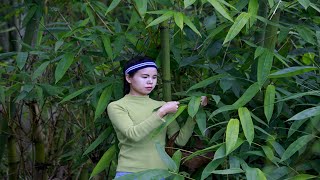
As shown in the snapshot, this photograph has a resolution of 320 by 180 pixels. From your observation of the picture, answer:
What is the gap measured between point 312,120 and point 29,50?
1659mm

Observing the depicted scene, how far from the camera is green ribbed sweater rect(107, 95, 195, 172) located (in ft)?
9.09

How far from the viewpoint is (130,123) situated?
2760mm

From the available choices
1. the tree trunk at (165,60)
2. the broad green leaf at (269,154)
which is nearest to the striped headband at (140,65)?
the tree trunk at (165,60)

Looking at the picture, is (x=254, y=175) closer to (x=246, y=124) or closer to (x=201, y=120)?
(x=246, y=124)

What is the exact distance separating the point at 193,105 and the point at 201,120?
11 cm

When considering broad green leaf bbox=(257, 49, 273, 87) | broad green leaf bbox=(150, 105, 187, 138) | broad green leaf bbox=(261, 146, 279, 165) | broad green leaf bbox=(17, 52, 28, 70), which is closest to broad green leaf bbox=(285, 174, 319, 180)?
broad green leaf bbox=(261, 146, 279, 165)

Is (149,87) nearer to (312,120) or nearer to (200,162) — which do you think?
(200,162)

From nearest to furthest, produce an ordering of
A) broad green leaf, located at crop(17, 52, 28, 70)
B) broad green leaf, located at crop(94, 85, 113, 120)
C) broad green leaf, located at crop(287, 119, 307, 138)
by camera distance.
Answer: broad green leaf, located at crop(287, 119, 307, 138) < broad green leaf, located at crop(94, 85, 113, 120) < broad green leaf, located at crop(17, 52, 28, 70)

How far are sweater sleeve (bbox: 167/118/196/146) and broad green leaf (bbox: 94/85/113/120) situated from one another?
341 mm

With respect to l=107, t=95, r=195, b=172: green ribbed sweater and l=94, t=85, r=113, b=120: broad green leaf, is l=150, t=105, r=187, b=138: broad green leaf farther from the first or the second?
l=94, t=85, r=113, b=120: broad green leaf

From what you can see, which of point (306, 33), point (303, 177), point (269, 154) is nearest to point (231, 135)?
point (269, 154)

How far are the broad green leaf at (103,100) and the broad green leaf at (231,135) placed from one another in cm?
73

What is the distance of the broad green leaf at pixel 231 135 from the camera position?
2.47 meters

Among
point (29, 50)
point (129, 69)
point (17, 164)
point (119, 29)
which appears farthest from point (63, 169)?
point (129, 69)
